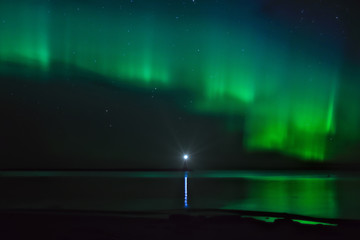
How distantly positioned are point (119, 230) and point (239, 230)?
306 centimetres

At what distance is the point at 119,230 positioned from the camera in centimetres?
1043

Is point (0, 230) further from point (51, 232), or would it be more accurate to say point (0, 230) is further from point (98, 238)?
point (98, 238)

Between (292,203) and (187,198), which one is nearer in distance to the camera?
(292,203)

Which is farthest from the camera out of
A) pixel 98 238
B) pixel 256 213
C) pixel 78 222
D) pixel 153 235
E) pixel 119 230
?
A: pixel 256 213

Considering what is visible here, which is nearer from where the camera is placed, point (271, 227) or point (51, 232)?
point (51, 232)

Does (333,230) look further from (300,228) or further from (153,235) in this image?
(153,235)

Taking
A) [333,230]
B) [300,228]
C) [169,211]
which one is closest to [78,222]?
[169,211]

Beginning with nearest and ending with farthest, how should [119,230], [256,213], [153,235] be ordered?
[153,235], [119,230], [256,213]

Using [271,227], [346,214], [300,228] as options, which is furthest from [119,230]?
[346,214]

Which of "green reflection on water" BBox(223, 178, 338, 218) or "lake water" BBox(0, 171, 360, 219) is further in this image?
"lake water" BBox(0, 171, 360, 219)

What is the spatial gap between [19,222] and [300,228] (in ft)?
25.7

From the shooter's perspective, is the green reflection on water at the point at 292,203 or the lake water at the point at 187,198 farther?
the lake water at the point at 187,198

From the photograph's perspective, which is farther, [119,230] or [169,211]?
[169,211]

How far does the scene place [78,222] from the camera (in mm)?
11930
